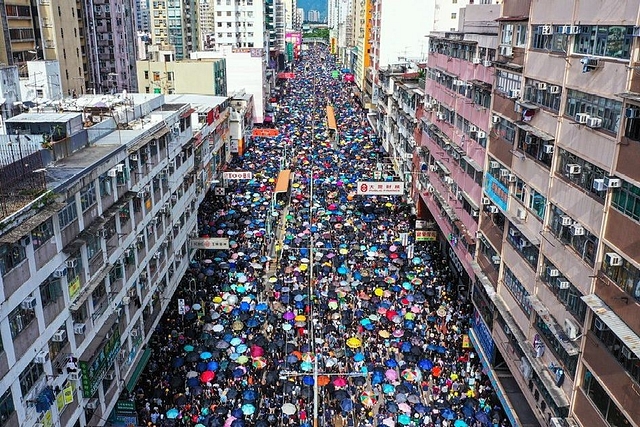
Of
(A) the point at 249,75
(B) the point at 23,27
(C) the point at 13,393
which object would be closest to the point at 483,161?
(C) the point at 13,393

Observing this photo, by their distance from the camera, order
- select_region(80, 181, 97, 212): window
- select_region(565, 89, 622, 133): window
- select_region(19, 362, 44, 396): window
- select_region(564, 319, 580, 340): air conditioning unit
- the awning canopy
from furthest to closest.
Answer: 1. select_region(80, 181, 97, 212): window
2. select_region(564, 319, 580, 340): air conditioning unit
3. select_region(19, 362, 44, 396): window
4. select_region(565, 89, 622, 133): window
5. the awning canopy

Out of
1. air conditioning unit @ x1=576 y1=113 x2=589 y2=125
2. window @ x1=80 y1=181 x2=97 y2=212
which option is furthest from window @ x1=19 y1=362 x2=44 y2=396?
air conditioning unit @ x1=576 y1=113 x2=589 y2=125

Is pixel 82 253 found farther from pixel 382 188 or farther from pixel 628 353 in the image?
pixel 382 188

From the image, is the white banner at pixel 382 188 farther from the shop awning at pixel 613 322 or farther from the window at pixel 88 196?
the shop awning at pixel 613 322

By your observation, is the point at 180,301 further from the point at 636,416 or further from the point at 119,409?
the point at 636,416

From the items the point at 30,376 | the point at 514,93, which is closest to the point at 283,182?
the point at 514,93

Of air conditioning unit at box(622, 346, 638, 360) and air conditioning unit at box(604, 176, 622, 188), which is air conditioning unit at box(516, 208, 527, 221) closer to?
air conditioning unit at box(604, 176, 622, 188)

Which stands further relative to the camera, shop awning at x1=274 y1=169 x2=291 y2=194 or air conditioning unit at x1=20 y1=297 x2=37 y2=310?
shop awning at x1=274 y1=169 x2=291 y2=194
